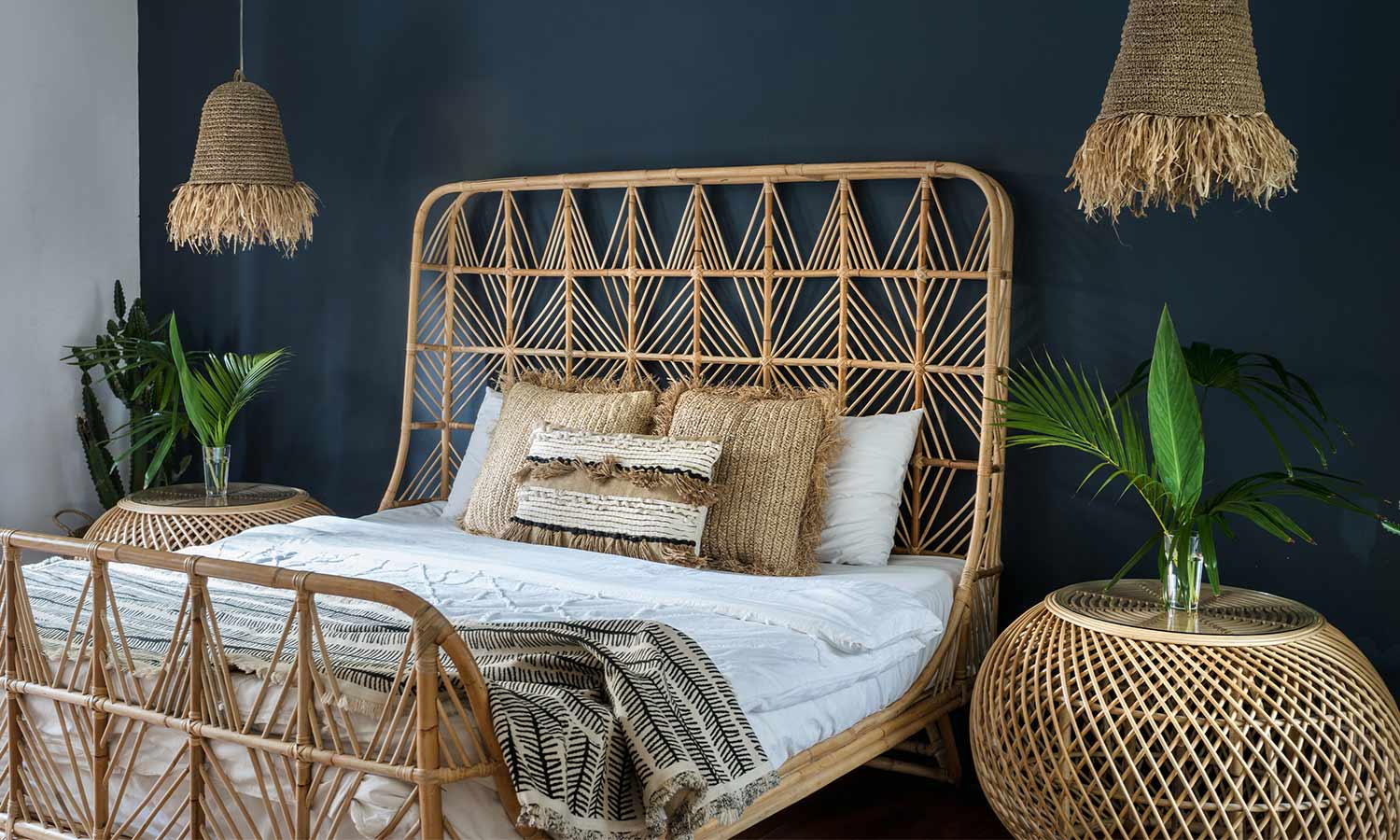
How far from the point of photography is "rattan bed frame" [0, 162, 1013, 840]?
228 cm

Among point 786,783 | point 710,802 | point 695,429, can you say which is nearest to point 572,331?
point 695,429

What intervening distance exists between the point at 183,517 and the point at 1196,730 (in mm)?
3031

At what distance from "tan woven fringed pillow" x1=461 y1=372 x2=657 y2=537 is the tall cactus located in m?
1.50

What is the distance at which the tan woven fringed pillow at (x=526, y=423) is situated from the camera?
3.79 metres

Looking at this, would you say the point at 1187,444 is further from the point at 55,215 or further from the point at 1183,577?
the point at 55,215

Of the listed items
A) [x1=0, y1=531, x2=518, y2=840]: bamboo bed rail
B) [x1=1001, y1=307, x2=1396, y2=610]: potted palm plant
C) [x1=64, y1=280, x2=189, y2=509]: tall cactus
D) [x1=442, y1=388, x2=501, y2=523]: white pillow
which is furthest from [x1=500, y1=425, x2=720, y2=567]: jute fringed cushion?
[x1=64, y1=280, x2=189, y2=509]: tall cactus

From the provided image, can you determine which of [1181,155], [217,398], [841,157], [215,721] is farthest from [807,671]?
[217,398]

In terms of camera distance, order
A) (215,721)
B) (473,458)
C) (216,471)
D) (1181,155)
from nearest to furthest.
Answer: (215,721)
(1181,155)
(473,458)
(216,471)

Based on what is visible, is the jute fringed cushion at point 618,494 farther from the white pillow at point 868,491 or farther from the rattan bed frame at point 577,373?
the rattan bed frame at point 577,373

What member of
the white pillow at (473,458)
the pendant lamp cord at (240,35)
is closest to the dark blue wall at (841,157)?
the pendant lamp cord at (240,35)

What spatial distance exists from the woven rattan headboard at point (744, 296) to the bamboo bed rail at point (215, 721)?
5.52ft

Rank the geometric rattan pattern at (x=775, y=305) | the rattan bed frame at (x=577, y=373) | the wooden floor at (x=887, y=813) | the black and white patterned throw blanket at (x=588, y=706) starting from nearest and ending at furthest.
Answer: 1. the black and white patterned throw blanket at (x=588, y=706)
2. the rattan bed frame at (x=577, y=373)
3. the wooden floor at (x=887, y=813)
4. the geometric rattan pattern at (x=775, y=305)

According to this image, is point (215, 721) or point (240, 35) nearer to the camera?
point (215, 721)

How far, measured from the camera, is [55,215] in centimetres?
496
